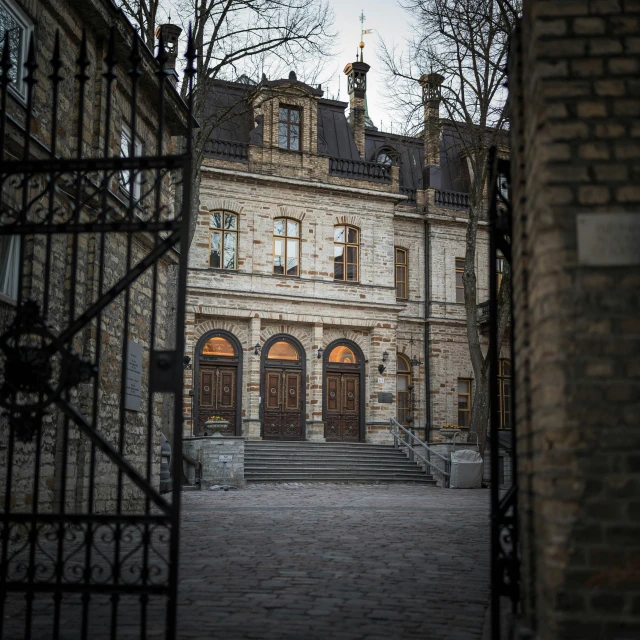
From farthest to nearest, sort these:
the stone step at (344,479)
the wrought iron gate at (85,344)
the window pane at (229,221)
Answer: the window pane at (229,221), the stone step at (344,479), the wrought iron gate at (85,344)

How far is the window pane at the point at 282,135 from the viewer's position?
2781 cm

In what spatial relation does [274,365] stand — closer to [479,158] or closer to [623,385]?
[479,158]

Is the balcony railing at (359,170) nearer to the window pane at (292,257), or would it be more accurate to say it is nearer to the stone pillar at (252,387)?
the window pane at (292,257)

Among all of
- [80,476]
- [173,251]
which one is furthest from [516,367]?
[173,251]

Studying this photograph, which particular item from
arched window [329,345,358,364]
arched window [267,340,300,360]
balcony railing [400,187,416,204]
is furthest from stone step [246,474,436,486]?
balcony railing [400,187,416,204]

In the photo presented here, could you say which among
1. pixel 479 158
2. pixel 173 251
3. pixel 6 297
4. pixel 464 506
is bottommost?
pixel 464 506

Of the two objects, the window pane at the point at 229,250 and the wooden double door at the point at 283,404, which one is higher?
the window pane at the point at 229,250

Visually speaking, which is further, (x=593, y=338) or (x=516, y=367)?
(x=516, y=367)

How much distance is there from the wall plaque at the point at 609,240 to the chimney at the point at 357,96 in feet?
93.3

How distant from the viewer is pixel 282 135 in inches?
1101

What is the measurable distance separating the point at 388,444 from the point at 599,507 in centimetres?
2372

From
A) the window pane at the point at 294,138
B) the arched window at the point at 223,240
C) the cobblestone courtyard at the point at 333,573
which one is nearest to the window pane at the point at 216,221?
the arched window at the point at 223,240

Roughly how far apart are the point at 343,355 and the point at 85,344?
56.6ft

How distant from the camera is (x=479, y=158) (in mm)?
22516
